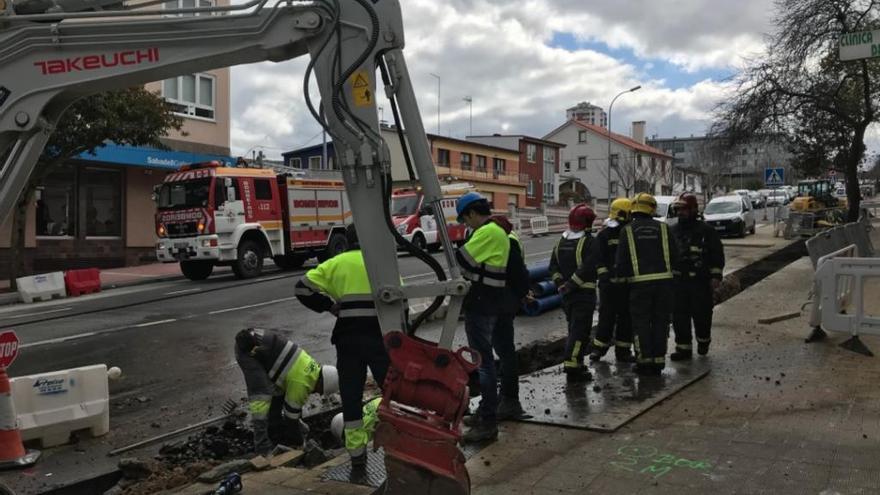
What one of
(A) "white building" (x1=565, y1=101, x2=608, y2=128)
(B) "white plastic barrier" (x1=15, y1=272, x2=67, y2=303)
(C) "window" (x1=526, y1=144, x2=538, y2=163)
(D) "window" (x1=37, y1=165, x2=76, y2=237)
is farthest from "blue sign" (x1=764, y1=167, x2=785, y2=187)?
(A) "white building" (x1=565, y1=101, x2=608, y2=128)

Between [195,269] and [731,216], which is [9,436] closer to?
[195,269]

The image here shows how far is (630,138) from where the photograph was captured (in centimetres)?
8444

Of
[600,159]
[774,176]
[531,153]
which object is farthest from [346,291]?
[600,159]

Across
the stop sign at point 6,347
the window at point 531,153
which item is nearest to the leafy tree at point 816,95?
the stop sign at point 6,347

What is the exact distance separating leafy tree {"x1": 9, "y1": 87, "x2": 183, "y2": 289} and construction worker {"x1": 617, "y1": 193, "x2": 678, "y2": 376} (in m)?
12.8

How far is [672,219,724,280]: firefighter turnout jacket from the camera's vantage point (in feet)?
26.2

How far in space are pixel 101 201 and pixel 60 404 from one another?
19.5 m

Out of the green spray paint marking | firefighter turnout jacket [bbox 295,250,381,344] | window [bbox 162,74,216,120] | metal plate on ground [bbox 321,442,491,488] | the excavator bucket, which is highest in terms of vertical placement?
window [bbox 162,74,216,120]

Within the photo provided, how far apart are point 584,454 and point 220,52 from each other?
348 cm

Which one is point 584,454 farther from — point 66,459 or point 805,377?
point 66,459

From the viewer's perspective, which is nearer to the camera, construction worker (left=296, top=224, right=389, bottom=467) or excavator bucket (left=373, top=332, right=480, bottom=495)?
excavator bucket (left=373, top=332, right=480, bottom=495)

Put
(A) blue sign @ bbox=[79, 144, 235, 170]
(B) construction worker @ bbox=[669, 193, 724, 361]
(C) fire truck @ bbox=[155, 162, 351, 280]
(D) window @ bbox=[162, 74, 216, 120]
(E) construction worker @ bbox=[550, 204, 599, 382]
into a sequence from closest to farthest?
(E) construction worker @ bbox=[550, 204, 599, 382] → (B) construction worker @ bbox=[669, 193, 724, 361] → (C) fire truck @ bbox=[155, 162, 351, 280] → (A) blue sign @ bbox=[79, 144, 235, 170] → (D) window @ bbox=[162, 74, 216, 120]

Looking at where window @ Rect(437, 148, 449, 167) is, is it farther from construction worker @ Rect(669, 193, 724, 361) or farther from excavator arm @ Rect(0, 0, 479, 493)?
excavator arm @ Rect(0, 0, 479, 493)

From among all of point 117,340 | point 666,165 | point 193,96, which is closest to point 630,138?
point 666,165
